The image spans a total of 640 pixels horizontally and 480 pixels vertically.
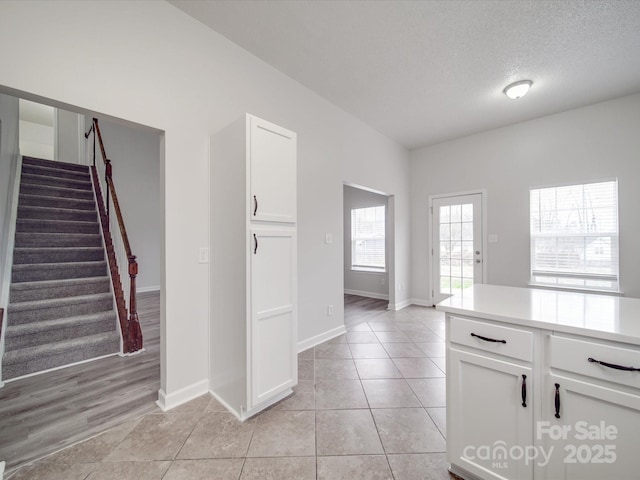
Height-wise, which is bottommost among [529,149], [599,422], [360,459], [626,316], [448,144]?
[360,459]

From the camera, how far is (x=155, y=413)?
1866 millimetres

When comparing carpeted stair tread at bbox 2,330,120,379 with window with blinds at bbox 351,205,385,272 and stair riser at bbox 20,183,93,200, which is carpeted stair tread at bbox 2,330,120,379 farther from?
window with blinds at bbox 351,205,385,272

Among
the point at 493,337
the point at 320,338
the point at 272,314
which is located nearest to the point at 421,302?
the point at 320,338

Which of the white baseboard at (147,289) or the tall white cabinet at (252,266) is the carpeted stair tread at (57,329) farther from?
the white baseboard at (147,289)

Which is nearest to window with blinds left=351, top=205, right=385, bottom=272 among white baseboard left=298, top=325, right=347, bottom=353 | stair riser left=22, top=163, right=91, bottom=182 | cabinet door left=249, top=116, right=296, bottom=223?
white baseboard left=298, top=325, right=347, bottom=353

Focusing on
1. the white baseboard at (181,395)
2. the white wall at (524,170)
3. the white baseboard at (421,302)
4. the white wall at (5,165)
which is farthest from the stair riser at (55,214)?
the white baseboard at (421,302)

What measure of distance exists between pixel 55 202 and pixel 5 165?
0.75 metres

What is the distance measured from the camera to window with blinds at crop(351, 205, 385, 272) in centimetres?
584

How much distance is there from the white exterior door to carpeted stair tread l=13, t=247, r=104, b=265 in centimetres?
540

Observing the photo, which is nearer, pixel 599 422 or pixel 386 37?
pixel 599 422

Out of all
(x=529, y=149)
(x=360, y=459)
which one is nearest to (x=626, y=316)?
(x=360, y=459)

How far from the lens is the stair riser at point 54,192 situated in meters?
3.69

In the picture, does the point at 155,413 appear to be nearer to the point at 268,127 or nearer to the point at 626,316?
the point at 268,127

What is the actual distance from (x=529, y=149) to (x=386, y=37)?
3.11 metres
